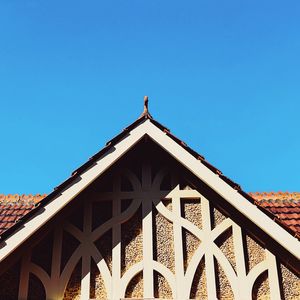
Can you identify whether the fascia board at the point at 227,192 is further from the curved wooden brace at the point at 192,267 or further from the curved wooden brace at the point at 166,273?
the curved wooden brace at the point at 166,273

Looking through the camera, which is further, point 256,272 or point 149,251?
point 149,251

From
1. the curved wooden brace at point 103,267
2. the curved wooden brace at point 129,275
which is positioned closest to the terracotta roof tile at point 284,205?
the curved wooden brace at point 129,275

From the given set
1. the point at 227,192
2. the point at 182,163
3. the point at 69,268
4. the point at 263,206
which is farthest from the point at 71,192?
the point at 263,206

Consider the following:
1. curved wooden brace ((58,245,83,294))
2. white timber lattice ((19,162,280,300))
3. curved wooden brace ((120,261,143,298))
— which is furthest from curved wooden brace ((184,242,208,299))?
curved wooden brace ((58,245,83,294))

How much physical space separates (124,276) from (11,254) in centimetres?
143

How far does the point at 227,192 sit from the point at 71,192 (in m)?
2.00

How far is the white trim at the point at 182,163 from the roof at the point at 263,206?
0.63 metres

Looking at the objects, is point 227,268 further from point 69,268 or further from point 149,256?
point 69,268

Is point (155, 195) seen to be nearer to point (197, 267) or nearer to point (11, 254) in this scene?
point (197, 267)

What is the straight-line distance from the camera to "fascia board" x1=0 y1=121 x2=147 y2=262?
217 inches

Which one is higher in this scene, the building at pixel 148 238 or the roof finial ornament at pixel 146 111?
the roof finial ornament at pixel 146 111

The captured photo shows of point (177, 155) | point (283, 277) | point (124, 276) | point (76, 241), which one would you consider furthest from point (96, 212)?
point (283, 277)

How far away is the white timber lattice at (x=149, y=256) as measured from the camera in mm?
5887

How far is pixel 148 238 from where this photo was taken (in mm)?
6188
